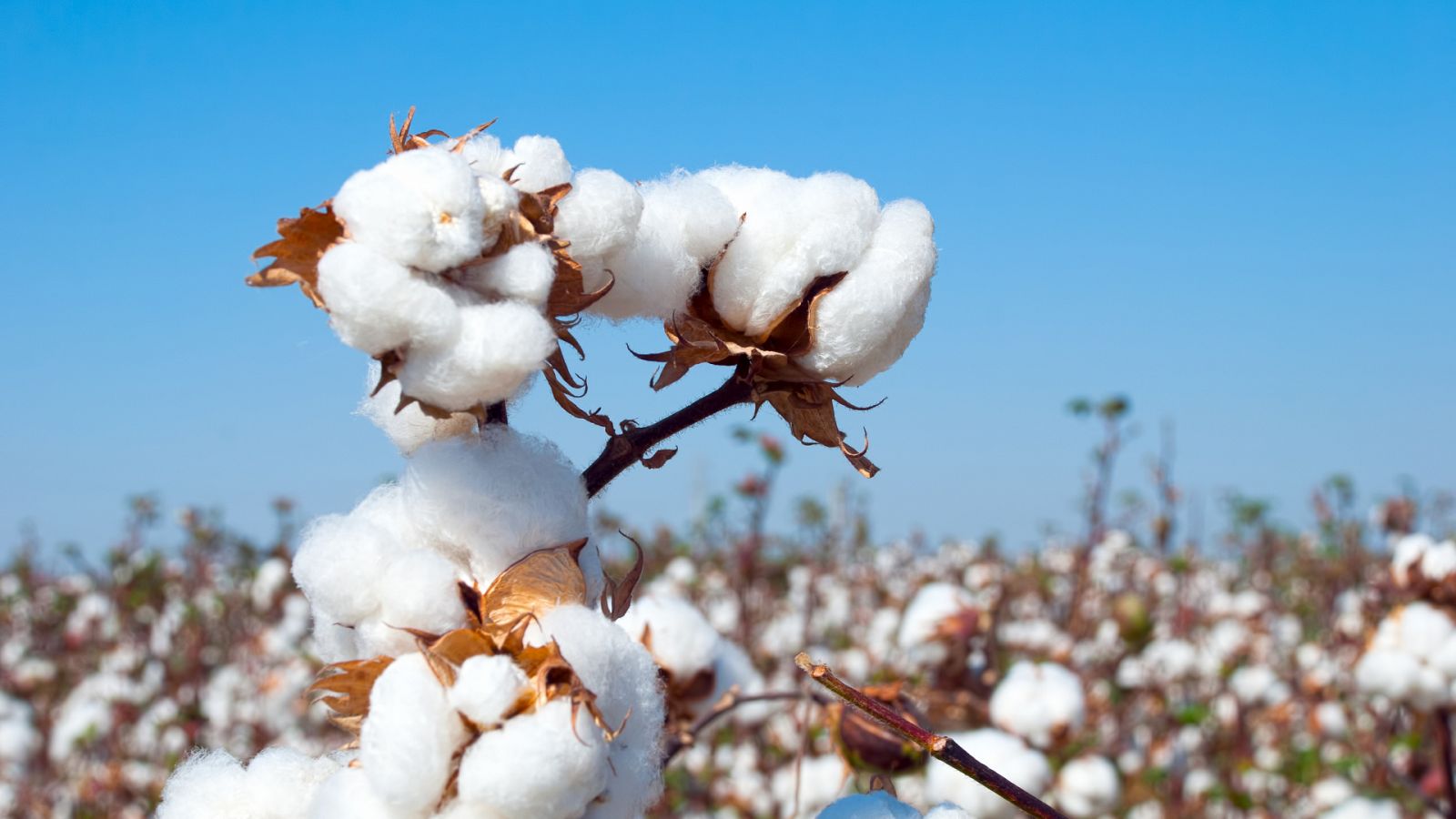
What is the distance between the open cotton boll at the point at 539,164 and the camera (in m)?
0.82

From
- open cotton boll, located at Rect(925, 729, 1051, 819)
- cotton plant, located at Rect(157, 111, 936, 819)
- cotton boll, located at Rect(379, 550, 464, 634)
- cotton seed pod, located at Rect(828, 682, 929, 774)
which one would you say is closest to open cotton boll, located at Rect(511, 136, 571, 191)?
cotton plant, located at Rect(157, 111, 936, 819)

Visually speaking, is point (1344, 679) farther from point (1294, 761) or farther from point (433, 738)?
point (433, 738)

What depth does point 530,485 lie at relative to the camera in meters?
0.85

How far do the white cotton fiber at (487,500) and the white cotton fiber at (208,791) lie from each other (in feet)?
0.81

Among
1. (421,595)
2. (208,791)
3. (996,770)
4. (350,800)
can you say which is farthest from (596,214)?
(996,770)

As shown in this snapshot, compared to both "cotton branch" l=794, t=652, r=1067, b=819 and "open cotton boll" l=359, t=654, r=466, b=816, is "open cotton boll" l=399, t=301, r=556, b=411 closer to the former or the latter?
"open cotton boll" l=359, t=654, r=466, b=816

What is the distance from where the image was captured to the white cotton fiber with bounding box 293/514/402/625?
829 mm

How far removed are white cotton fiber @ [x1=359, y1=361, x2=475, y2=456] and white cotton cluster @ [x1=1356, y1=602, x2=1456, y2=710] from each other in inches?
90.6

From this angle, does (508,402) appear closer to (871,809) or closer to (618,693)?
(618,693)

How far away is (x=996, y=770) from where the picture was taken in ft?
7.97

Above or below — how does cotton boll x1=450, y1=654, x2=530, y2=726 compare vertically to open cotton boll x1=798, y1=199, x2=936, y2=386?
below

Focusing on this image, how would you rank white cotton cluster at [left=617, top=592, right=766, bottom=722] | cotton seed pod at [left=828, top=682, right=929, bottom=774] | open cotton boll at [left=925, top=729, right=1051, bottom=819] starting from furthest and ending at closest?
1. open cotton boll at [left=925, top=729, right=1051, bottom=819]
2. cotton seed pod at [left=828, top=682, right=929, bottom=774]
3. white cotton cluster at [left=617, top=592, right=766, bottom=722]

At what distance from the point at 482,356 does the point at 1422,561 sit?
2495 millimetres

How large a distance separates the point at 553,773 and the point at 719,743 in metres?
4.91
